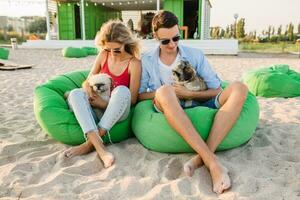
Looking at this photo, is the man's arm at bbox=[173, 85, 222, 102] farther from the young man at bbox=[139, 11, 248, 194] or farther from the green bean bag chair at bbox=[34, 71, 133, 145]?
the green bean bag chair at bbox=[34, 71, 133, 145]

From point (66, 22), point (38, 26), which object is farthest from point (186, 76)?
point (38, 26)

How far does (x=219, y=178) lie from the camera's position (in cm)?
221

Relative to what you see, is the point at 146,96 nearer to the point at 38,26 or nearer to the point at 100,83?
the point at 100,83

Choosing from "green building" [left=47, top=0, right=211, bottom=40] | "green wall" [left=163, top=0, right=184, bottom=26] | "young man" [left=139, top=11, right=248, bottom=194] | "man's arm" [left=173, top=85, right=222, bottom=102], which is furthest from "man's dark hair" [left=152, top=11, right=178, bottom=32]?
"green wall" [left=163, top=0, right=184, bottom=26]

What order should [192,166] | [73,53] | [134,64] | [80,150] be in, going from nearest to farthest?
1. [192,166]
2. [80,150]
3. [134,64]
4. [73,53]

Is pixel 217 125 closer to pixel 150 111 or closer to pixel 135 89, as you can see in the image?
pixel 150 111

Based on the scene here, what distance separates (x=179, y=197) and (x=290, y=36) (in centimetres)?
2835

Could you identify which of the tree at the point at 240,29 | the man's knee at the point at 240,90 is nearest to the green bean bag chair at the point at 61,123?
the man's knee at the point at 240,90

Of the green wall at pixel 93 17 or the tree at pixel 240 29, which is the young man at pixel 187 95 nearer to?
the green wall at pixel 93 17

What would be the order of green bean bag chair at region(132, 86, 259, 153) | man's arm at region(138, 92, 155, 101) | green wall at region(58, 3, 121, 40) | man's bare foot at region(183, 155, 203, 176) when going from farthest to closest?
green wall at region(58, 3, 121, 40) → man's arm at region(138, 92, 155, 101) → green bean bag chair at region(132, 86, 259, 153) → man's bare foot at region(183, 155, 203, 176)

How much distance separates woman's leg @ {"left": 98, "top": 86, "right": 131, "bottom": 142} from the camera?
112 inches

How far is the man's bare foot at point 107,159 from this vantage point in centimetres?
258

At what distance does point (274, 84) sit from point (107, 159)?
348 cm

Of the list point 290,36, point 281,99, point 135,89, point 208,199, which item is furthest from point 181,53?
point 290,36
